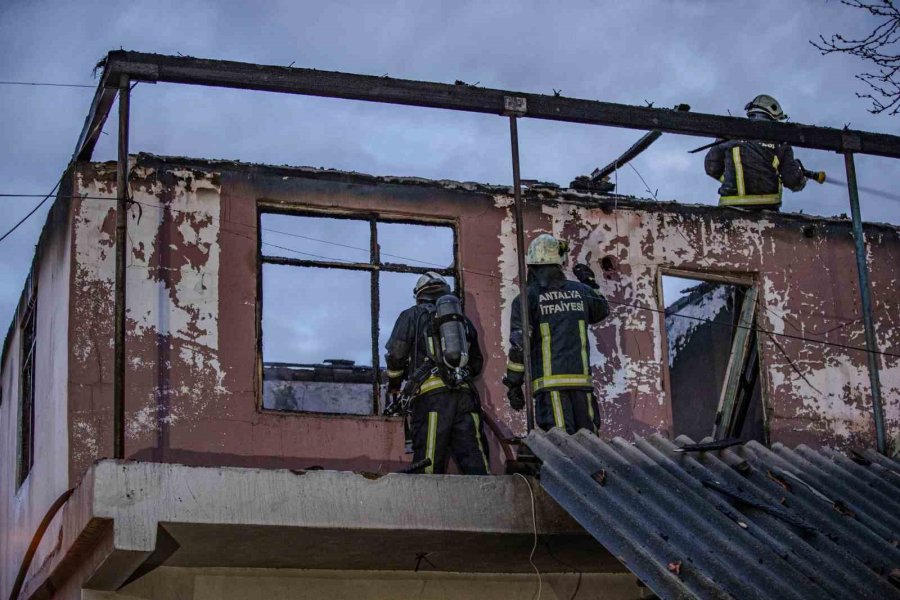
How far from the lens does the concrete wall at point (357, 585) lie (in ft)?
32.0

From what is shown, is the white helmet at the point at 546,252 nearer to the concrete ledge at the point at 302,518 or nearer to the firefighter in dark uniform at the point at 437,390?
the firefighter in dark uniform at the point at 437,390

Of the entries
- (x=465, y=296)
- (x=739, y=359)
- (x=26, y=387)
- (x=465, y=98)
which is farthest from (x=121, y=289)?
(x=739, y=359)

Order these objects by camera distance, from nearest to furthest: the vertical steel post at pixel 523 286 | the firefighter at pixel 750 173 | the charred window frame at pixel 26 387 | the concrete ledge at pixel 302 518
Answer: the concrete ledge at pixel 302 518 < the vertical steel post at pixel 523 286 < the charred window frame at pixel 26 387 < the firefighter at pixel 750 173

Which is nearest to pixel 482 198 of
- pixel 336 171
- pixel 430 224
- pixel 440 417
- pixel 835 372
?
pixel 430 224

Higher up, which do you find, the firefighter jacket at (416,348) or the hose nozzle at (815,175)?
the hose nozzle at (815,175)

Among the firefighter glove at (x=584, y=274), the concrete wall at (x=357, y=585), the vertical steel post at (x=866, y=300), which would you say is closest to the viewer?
the concrete wall at (x=357, y=585)

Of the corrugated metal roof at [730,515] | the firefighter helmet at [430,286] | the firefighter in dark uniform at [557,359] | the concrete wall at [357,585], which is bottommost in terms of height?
the concrete wall at [357,585]

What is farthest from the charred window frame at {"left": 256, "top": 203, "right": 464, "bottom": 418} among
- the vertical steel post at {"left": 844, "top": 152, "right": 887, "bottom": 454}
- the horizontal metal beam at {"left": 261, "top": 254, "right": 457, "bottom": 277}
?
the vertical steel post at {"left": 844, "top": 152, "right": 887, "bottom": 454}

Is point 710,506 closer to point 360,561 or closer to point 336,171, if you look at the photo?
point 360,561

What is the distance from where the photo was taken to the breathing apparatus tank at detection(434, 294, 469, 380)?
10.5m

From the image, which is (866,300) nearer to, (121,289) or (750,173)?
(750,173)

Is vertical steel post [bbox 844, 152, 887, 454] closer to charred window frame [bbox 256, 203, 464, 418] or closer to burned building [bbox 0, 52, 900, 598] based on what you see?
burned building [bbox 0, 52, 900, 598]

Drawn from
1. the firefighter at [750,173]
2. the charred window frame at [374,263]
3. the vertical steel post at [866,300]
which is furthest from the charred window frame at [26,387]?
the vertical steel post at [866,300]

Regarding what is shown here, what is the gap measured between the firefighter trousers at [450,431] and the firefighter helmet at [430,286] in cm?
86
